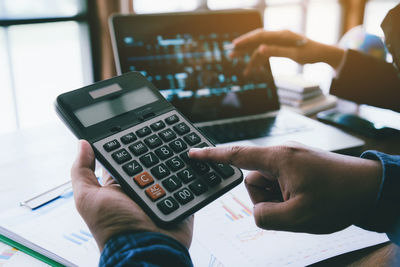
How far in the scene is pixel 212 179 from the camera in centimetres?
44

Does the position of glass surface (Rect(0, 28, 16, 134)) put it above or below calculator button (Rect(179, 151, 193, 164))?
below

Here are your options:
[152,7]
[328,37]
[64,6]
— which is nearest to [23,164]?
[64,6]

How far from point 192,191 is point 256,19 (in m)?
0.60

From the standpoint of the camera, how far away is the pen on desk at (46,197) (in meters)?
0.51

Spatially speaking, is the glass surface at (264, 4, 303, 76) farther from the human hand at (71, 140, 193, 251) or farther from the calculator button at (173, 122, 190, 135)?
the human hand at (71, 140, 193, 251)

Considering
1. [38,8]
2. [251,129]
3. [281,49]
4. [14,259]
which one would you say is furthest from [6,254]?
[38,8]

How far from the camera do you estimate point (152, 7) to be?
72.4 inches

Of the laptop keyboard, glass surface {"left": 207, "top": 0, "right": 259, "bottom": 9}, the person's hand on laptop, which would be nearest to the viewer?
the laptop keyboard

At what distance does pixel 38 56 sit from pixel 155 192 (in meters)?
1.47

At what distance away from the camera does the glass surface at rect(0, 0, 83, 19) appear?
1.35 m

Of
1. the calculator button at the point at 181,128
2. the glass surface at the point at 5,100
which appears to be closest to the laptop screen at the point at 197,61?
the calculator button at the point at 181,128

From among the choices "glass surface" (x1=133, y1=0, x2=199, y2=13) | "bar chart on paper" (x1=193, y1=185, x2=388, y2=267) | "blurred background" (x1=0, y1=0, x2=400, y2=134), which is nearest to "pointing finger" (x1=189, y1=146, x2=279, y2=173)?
"bar chart on paper" (x1=193, y1=185, x2=388, y2=267)

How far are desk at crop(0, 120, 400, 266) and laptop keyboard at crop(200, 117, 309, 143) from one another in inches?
6.5

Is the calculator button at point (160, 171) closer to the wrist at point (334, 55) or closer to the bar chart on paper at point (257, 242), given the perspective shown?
the bar chart on paper at point (257, 242)
